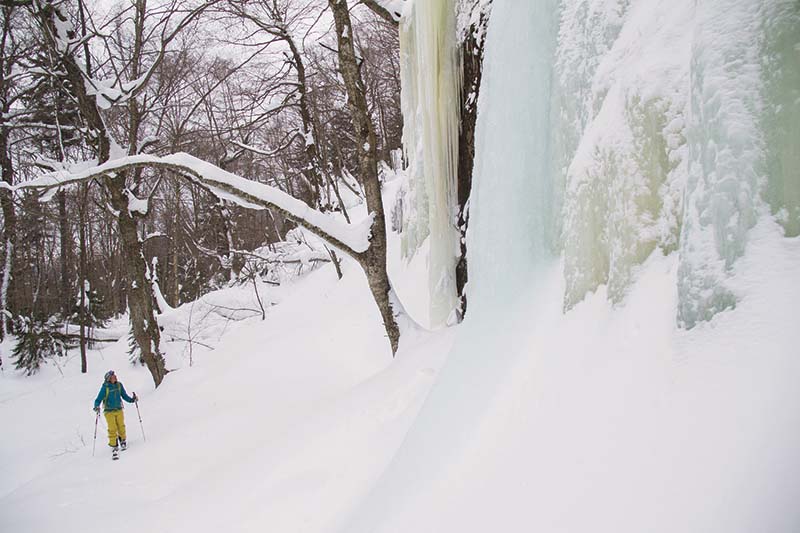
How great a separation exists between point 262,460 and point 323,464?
2.66ft

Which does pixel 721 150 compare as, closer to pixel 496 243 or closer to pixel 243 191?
pixel 496 243

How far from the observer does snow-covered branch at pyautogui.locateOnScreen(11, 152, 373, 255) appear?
13.0 ft

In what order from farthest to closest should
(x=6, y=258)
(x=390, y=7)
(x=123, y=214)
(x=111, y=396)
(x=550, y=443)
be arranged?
1. (x=6, y=258)
2. (x=123, y=214)
3. (x=111, y=396)
4. (x=390, y=7)
5. (x=550, y=443)

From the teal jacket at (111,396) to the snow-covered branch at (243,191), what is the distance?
2991 mm

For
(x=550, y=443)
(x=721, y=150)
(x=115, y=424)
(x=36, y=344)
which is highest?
(x=721, y=150)

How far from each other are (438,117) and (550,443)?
2.90 metres

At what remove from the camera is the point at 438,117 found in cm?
368

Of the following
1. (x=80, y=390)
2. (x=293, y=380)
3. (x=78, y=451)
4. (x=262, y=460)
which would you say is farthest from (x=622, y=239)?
(x=80, y=390)

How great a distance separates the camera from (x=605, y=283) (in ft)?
5.43

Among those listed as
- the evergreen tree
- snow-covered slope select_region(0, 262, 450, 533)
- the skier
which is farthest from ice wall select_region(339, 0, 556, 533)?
the evergreen tree

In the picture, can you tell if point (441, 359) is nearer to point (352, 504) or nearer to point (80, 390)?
point (352, 504)

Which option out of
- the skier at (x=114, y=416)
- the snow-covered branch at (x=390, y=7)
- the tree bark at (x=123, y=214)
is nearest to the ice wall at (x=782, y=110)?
the snow-covered branch at (x=390, y=7)

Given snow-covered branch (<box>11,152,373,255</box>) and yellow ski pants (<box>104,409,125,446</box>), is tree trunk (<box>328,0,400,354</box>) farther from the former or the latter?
yellow ski pants (<box>104,409,125,446</box>)

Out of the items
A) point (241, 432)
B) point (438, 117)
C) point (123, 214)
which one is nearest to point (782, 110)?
point (438, 117)
